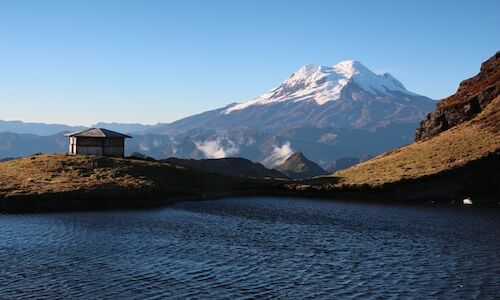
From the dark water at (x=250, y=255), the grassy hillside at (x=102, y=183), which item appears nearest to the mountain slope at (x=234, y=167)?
the grassy hillside at (x=102, y=183)

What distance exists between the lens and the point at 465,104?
133m

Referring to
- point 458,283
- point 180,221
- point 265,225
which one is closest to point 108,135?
point 180,221

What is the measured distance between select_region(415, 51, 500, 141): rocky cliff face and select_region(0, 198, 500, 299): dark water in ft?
192

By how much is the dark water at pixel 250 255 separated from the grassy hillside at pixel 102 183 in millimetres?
7577

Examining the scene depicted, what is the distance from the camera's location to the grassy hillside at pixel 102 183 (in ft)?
262

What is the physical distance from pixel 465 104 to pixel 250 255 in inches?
3885

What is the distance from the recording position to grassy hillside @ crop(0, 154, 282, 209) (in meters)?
79.8

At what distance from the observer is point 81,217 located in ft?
232

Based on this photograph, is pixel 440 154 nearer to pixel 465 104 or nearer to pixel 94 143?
pixel 465 104

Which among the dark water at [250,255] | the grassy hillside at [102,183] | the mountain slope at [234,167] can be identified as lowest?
the dark water at [250,255]

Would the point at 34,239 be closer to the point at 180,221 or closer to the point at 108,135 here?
the point at 180,221

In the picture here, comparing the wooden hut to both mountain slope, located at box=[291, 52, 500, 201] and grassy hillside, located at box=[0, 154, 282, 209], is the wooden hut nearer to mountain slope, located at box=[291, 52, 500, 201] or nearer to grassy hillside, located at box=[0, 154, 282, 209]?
grassy hillside, located at box=[0, 154, 282, 209]

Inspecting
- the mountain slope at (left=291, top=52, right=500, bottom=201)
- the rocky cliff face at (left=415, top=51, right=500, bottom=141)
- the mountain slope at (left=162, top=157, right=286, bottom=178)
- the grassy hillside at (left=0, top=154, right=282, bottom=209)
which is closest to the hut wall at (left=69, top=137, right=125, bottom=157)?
the grassy hillside at (left=0, top=154, right=282, bottom=209)

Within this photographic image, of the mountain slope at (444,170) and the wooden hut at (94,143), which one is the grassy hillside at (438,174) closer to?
the mountain slope at (444,170)
